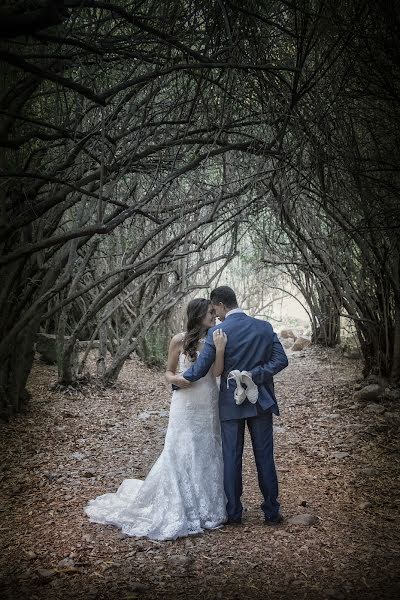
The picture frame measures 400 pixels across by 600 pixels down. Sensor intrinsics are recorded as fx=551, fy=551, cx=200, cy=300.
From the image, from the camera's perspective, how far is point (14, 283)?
24.0 feet

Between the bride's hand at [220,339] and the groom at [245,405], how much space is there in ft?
0.10

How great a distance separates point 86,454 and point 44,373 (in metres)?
5.86

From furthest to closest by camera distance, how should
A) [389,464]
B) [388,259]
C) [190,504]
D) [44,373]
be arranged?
[44,373] < [388,259] < [389,464] < [190,504]

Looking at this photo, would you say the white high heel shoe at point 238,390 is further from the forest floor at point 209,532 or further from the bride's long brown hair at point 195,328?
the forest floor at point 209,532

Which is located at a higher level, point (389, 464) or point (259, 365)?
point (259, 365)

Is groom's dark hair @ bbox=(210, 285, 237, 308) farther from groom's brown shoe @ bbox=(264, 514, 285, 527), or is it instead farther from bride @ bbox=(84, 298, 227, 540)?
groom's brown shoe @ bbox=(264, 514, 285, 527)

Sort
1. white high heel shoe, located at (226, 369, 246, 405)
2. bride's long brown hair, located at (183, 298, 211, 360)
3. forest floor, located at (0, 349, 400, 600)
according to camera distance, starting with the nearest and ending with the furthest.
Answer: forest floor, located at (0, 349, 400, 600)
white high heel shoe, located at (226, 369, 246, 405)
bride's long brown hair, located at (183, 298, 211, 360)

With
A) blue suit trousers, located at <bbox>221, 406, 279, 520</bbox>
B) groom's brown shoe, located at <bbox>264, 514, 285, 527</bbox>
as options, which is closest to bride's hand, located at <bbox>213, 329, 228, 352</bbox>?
blue suit trousers, located at <bbox>221, 406, 279, 520</bbox>

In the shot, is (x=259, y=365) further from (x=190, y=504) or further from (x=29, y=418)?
(x=29, y=418)

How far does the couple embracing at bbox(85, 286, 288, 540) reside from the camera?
4215 mm

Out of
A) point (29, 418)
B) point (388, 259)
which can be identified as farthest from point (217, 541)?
point (388, 259)

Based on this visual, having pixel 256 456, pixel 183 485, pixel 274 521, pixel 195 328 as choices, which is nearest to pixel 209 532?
pixel 183 485

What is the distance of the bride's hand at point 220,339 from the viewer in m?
4.29

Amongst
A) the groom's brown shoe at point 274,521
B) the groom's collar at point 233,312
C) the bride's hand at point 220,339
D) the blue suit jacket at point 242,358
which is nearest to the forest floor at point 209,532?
the groom's brown shoe at point 274,521
